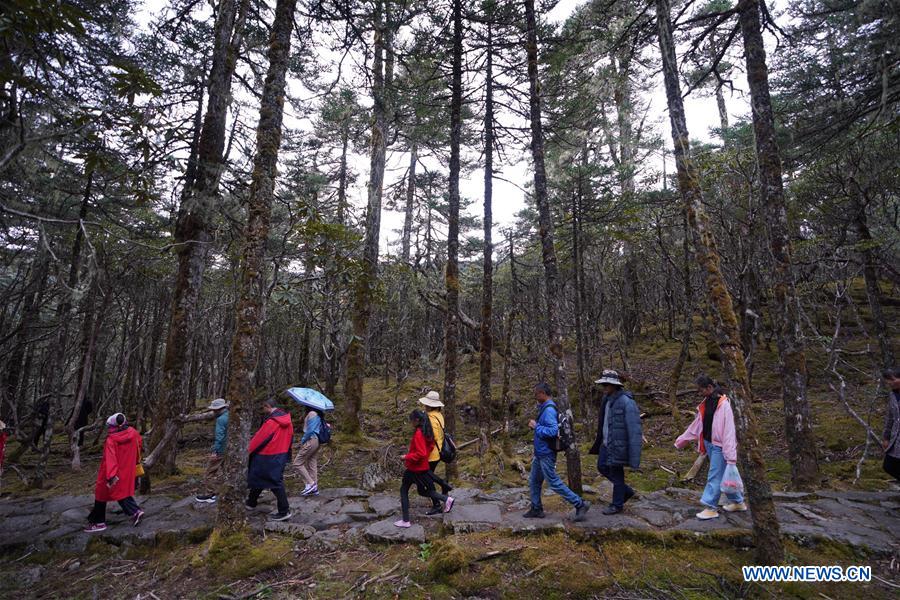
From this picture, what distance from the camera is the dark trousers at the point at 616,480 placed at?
5.69 metres

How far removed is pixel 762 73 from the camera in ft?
22.2

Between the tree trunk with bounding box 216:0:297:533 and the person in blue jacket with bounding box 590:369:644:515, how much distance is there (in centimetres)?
470

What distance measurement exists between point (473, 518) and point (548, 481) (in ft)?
4.07

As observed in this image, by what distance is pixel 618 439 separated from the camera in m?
5.68

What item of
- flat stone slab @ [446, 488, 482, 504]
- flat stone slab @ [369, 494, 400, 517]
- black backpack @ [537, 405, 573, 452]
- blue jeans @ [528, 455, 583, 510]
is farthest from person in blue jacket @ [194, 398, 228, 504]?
black backpack @ [537, 405, 573, 452]

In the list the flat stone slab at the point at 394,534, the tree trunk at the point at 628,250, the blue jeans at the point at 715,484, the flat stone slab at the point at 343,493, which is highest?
the tree trunk at the point at 628,250

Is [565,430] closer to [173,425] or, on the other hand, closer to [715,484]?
[715,484]

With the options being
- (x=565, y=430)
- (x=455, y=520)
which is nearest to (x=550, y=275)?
(x=565, y=430)

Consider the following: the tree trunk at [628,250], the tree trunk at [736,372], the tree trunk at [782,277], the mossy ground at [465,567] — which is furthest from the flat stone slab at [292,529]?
the tree trunk at [628,250]

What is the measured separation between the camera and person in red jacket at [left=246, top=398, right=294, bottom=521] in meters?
6.21

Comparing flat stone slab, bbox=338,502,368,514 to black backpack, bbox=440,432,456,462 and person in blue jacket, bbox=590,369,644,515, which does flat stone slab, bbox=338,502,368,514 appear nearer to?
black backpack, bbox=440,432,456,462

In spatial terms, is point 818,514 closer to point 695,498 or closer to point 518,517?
point 695,498

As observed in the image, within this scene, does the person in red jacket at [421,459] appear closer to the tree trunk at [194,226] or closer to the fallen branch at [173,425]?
the fallen branch at [173,425]

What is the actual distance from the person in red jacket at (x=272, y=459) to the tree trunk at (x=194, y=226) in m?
2.48
